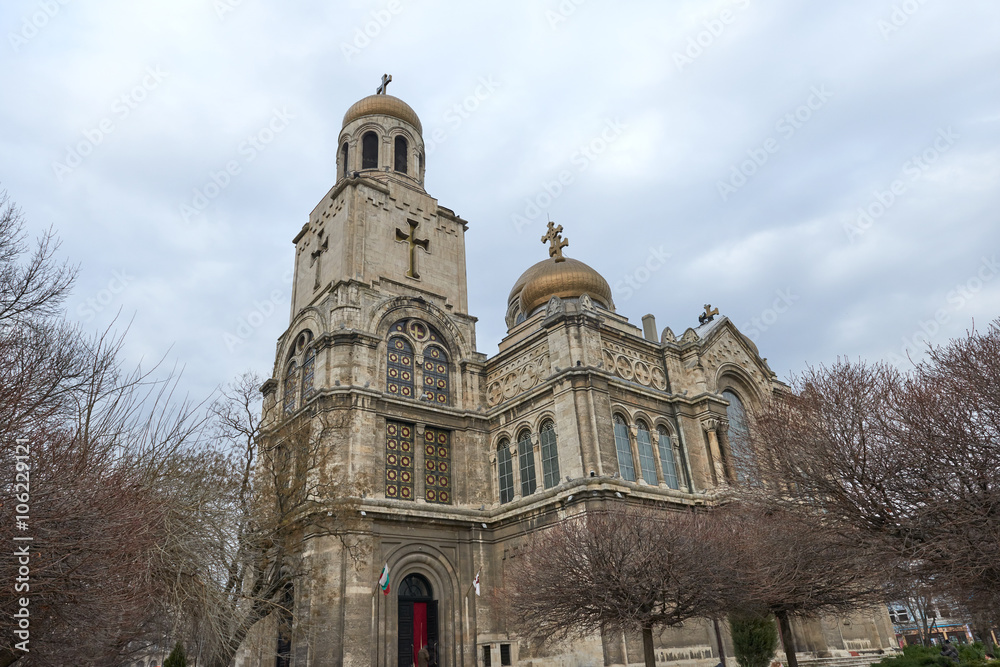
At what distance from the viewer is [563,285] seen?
3447cm

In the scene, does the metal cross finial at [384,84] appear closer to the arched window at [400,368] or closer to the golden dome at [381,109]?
the golden dome at [381,109]

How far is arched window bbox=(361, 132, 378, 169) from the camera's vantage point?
35766 mm

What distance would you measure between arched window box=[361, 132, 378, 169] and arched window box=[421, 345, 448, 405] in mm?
11955

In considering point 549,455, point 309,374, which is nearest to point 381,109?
point 309,374

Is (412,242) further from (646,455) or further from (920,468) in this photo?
(920,468)

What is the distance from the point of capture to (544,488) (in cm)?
2580

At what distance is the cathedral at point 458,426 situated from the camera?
2323 cm

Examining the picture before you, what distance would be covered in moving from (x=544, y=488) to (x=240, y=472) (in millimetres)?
11569

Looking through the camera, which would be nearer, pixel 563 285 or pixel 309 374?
pixel 309 374

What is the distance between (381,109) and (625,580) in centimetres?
2896

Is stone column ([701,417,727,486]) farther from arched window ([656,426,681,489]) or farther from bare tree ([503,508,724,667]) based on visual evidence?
bare tree ([503,508,724,667])

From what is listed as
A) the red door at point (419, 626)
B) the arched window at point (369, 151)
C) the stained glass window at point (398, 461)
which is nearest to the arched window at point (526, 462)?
the stained glass window at point (398, 461)

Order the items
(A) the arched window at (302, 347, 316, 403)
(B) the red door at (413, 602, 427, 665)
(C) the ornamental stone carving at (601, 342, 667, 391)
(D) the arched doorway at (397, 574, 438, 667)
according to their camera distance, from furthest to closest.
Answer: (A) the arched window at (302, 347, 316, 403) < (C) the ornamental stone carving at (601, 342, 667, 391) < (B) the red door at (413, 602, 427, 665) < (D) the arched doorway at (397, 574, 438, 667)

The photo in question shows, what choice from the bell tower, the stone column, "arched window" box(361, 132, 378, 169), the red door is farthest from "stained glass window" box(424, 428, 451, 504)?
"arched window" box(361, 132, 378, 169)
